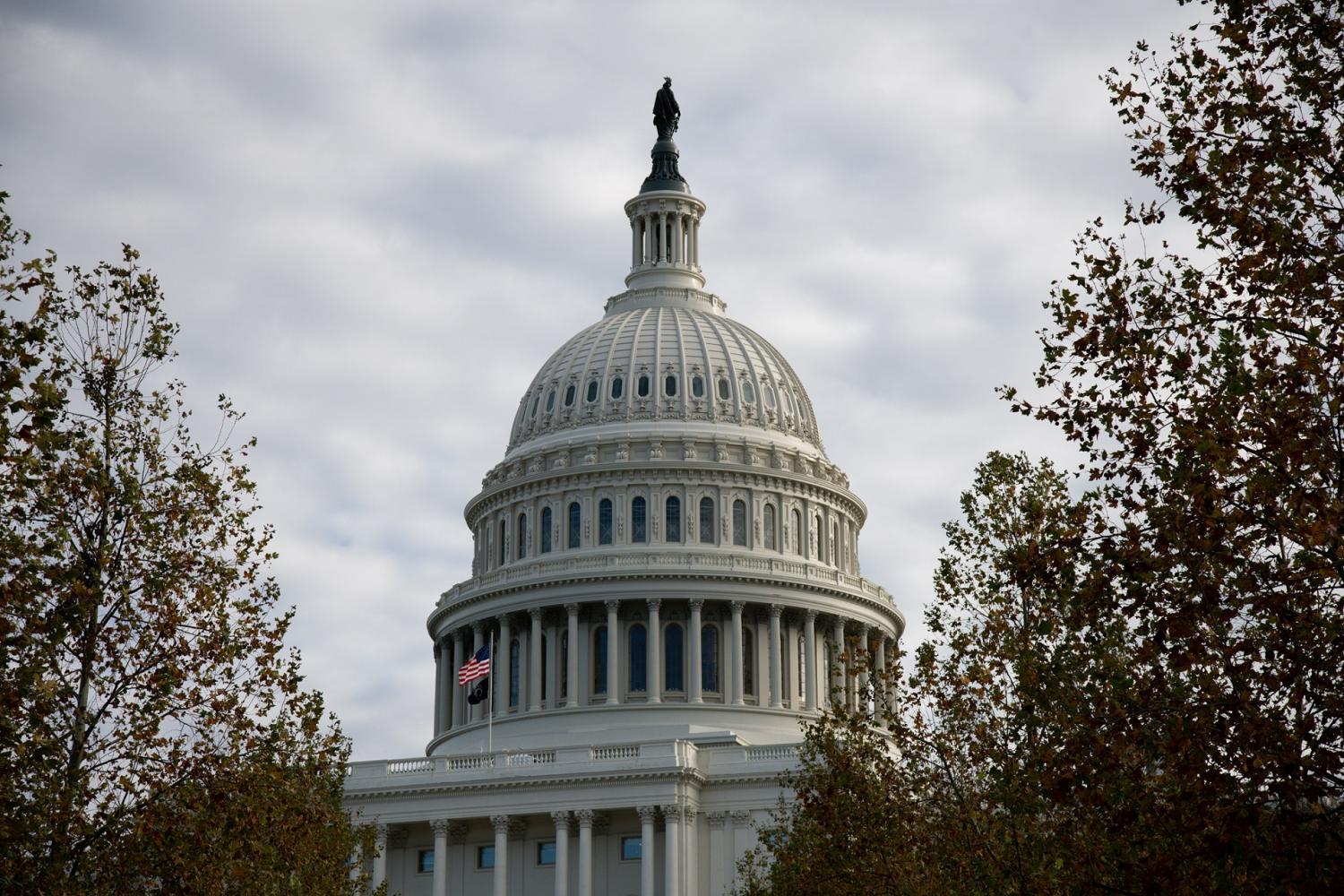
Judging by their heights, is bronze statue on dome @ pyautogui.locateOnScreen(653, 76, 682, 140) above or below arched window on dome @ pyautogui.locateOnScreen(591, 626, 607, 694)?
above

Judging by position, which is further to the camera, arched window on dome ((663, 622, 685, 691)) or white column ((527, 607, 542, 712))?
white column ((527, 607, 542, 712))

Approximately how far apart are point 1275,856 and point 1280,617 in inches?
113

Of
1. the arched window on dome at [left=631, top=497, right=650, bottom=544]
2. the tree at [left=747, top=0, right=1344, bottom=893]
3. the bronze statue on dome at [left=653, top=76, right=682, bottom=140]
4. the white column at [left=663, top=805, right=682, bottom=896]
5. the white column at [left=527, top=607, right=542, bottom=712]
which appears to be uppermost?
the bronze statue on dome at [left=653, top=76, right=682, bottom=140]

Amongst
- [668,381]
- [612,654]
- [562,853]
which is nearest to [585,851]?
[562,853]

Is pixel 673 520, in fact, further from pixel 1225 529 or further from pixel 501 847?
pixel 1225 529

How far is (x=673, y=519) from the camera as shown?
11438cm

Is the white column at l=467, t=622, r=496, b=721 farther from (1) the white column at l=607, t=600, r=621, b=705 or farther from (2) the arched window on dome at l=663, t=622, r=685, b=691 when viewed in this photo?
(2) the arched window on dome at l=663, t=622, r=685, b=691

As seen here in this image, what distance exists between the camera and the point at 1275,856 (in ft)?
72.8

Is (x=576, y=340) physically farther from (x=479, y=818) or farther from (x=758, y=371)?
(x=479, y=818)

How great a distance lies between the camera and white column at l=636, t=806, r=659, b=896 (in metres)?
90.6

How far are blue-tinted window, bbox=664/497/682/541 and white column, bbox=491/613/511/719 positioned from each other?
10.7m

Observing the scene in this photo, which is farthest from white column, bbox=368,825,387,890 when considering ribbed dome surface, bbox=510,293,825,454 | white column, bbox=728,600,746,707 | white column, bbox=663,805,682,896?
ribbed dome surface, bbox=510,293,825,454

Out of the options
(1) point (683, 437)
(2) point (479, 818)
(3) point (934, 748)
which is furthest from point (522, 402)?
(3) point (934, 748)

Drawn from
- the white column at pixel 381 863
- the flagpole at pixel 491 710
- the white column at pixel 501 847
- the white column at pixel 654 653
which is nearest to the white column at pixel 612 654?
the white column at pixel 654 653
